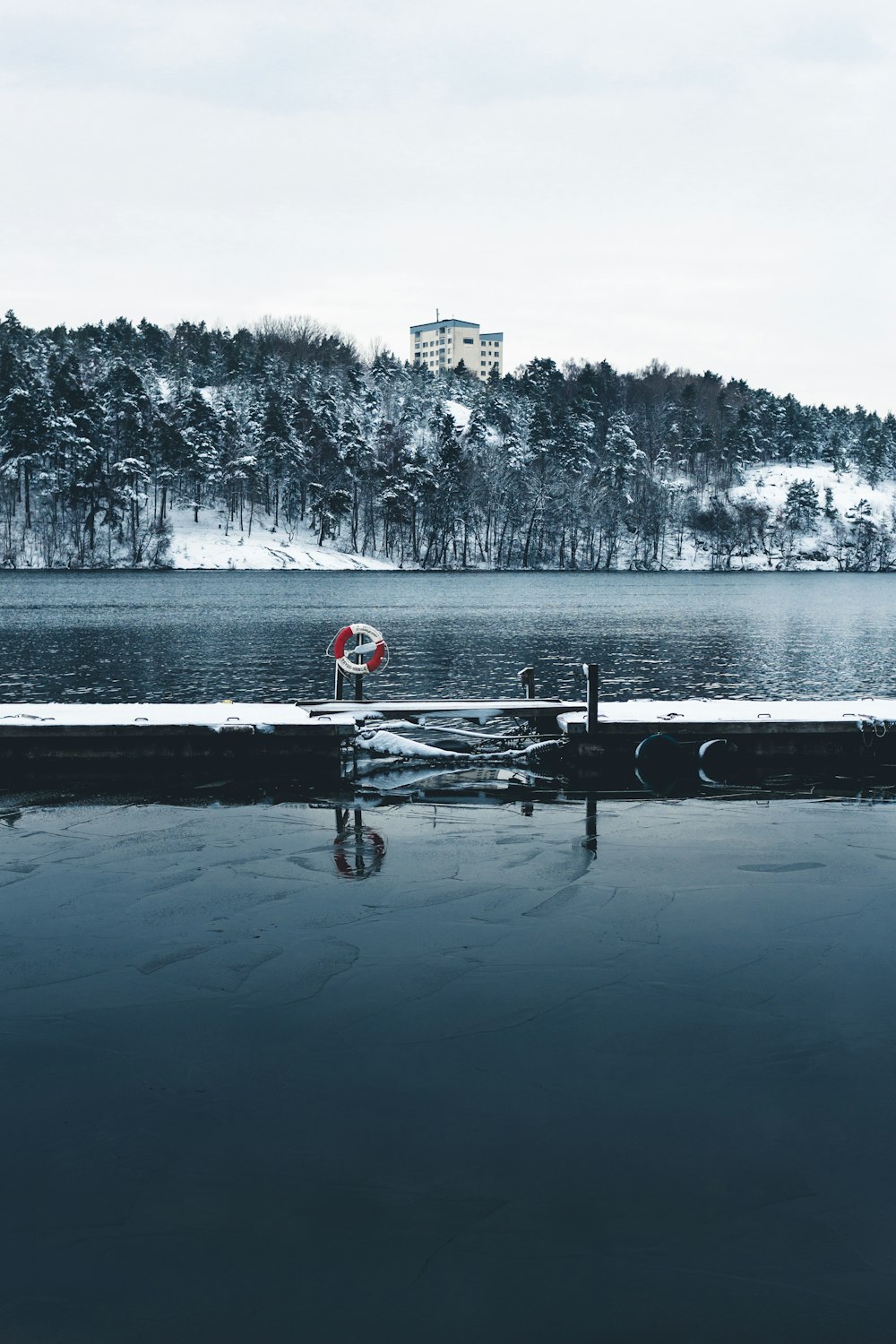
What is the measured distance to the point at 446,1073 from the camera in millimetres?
6945

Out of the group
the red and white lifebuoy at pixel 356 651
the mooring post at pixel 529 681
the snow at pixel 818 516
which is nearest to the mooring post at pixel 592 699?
the mooring post at pixel 529 681

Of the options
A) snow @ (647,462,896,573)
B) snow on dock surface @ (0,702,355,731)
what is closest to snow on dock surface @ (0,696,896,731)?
snow on dock surface @ (0,702,355,731)

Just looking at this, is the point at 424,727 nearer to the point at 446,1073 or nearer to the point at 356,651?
the point at 356,651

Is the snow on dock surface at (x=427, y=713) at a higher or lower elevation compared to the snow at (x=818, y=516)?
lower

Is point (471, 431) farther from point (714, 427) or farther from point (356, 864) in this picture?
point (356, 864)

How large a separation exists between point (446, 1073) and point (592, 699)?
10617 millimetres

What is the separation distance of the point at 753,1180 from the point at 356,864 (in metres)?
6.47

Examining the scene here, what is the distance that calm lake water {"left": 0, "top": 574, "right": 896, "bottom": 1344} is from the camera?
16.4ft

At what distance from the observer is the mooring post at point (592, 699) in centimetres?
1681

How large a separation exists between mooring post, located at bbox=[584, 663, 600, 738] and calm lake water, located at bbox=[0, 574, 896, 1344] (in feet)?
8.75

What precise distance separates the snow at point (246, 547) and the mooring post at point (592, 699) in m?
108

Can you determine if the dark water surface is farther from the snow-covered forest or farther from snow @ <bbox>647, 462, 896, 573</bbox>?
snow @ <bbox>647, 462, 896, 573</bbox>

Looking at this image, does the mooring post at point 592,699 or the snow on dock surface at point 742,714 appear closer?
the mooring post at point 592,699

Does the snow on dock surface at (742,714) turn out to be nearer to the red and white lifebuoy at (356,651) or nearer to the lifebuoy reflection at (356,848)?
the red and white lifebuoy at (356,651)
